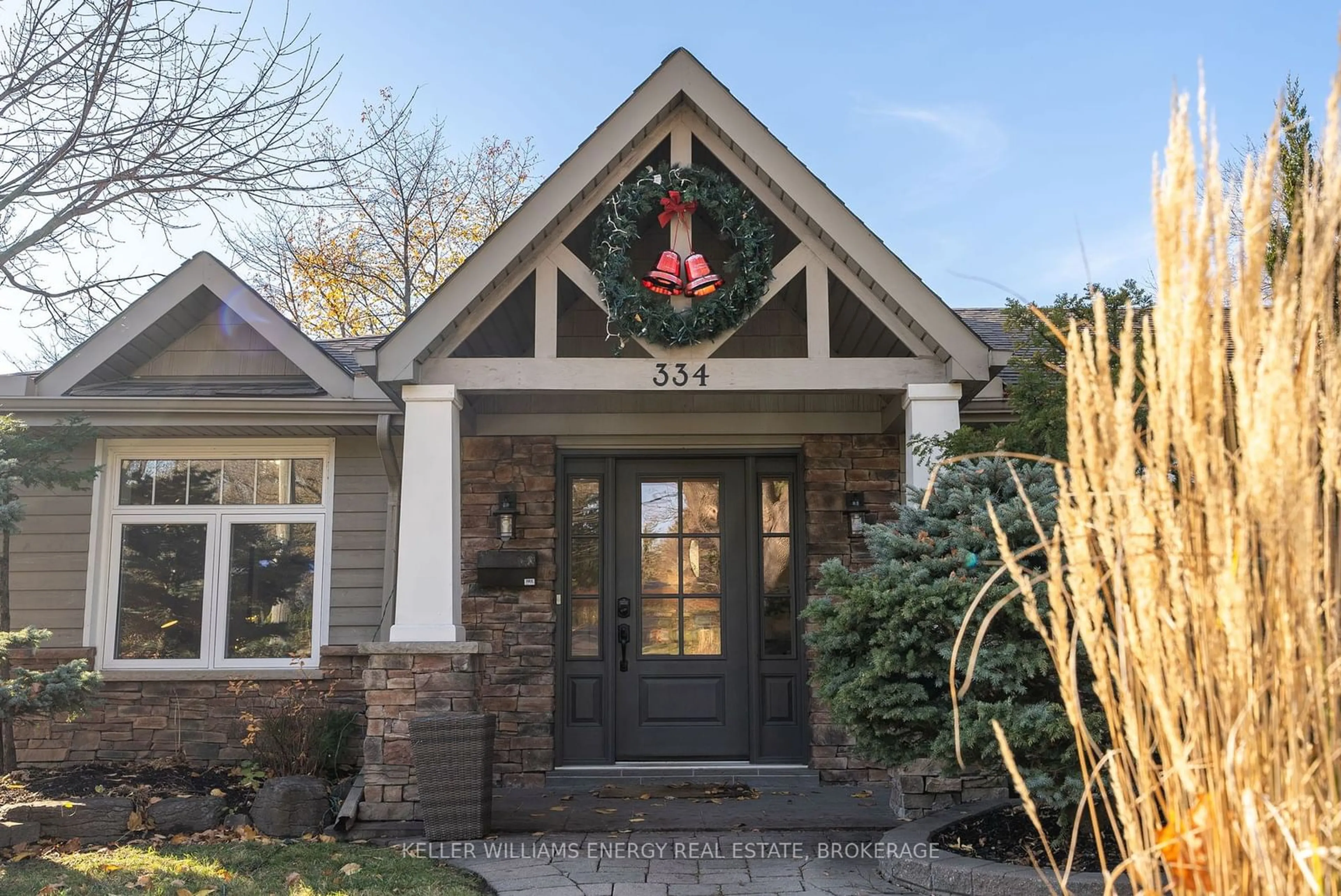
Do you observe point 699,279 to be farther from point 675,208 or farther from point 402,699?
point 402,699

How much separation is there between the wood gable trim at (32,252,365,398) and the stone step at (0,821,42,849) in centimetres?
285

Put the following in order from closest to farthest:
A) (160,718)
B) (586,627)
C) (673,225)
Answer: (673,225) → (160,718) → (586,627)

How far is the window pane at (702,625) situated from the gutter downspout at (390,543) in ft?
6.39

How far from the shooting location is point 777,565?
729cm

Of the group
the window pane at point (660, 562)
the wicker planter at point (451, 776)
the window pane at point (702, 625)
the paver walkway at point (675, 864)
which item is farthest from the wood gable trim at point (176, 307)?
the paver walkway at point (675, 864)

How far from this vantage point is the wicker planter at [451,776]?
5293mm

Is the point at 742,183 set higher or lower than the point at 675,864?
higher

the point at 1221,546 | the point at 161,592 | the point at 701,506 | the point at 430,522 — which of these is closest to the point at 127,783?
the point at 161,592

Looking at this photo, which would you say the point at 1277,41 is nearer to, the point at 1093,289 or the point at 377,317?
the point at 1093,289

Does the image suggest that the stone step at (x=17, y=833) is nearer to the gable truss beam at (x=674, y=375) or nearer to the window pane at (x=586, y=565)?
the gable truss beam at (x=674, y=375)

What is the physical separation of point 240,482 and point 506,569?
6.64 ft

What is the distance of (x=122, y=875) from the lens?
15.6 feet

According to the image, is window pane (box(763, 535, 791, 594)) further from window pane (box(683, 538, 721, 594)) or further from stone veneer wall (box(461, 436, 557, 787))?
stone veneer wall (box(461, 436, 557, 787))

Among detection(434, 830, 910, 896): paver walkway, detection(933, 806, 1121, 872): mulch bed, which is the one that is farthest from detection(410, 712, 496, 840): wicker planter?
detection(933, 806, 1121, 872): mulch bed
